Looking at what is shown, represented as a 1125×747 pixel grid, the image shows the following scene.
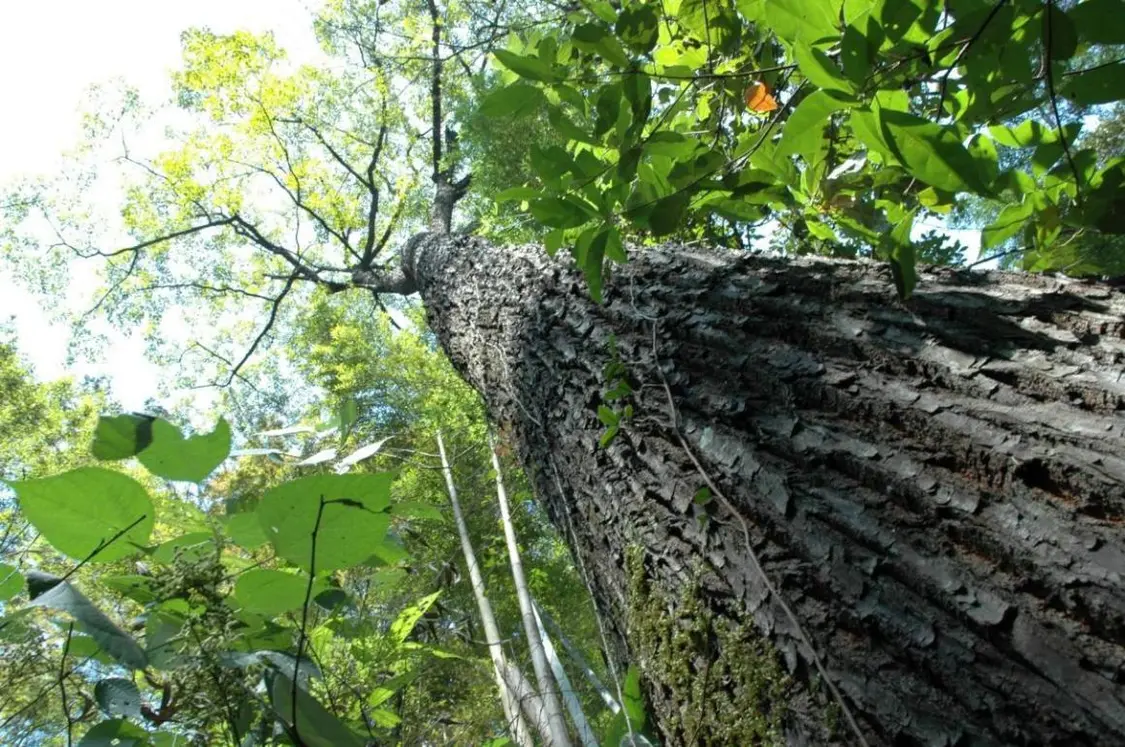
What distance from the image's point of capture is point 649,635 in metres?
0.94

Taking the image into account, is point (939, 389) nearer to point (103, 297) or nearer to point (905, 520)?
point (905, 520)

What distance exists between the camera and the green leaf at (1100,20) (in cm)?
60

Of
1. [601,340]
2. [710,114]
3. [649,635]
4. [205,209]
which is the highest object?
[205,209]

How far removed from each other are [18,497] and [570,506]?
3.46 feet

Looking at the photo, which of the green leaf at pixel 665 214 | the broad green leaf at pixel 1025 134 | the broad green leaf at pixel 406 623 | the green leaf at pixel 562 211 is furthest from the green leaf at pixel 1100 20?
the broad green leaf at pixel 406 623

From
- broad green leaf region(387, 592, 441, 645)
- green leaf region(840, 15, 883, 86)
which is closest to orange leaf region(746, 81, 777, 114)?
green leaf region(840, 15, 883, 86)

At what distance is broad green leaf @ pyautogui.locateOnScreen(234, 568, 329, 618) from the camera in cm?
44

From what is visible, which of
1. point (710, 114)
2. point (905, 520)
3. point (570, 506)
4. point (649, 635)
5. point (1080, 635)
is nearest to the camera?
point (1080, 635)

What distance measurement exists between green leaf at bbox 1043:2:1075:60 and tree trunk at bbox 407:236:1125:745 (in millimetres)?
354

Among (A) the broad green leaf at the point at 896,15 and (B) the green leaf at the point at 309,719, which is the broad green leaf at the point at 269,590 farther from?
(A) the broad green leaf at the point at 896,15

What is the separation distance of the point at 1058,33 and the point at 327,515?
798mm

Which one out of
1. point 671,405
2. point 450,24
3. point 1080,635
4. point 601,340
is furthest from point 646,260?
point 450,24

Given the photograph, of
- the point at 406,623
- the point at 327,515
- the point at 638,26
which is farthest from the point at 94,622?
the point at 406,623

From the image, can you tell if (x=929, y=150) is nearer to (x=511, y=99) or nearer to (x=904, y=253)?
(x=904, y=253)
